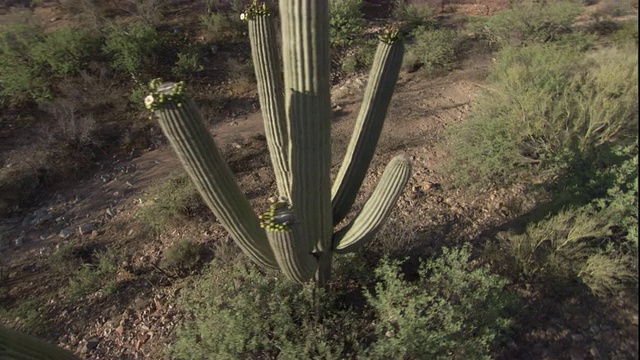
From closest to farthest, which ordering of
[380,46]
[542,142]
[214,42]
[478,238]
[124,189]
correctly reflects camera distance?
[380,46] → [478,238] → [542,142] → [124,189] → [214,42]

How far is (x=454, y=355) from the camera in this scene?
12.7 ft

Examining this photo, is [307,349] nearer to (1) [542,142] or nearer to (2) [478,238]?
(2) [478,238]

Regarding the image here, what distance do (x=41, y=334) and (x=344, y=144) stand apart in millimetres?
5335

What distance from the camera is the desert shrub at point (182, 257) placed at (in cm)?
553

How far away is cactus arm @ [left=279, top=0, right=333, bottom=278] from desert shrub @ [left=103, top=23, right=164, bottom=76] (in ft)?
22.6

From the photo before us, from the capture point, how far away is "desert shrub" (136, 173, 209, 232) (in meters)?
6.14

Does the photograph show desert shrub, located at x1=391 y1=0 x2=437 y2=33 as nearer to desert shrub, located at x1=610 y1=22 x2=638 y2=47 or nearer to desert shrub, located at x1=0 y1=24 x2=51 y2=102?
desert shrub, located at x1=610 y1=22 x2=638 y2=47

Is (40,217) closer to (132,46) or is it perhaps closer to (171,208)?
(171,208)

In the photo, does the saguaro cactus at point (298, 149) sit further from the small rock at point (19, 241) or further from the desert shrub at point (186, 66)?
the desert shrub at point (186, 66)

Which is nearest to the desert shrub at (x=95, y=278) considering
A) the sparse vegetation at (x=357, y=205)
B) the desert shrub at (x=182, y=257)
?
the sparse vegetation at (x=357, y=205)

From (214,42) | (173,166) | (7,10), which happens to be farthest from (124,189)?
(7,10)

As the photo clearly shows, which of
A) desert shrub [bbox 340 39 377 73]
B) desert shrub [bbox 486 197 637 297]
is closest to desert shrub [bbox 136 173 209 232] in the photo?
desert shrub [bbox 486 197 637 297]

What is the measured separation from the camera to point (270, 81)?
3850 millimetres

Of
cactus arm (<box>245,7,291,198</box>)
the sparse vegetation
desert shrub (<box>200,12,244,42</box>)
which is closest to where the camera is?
cactus arm (<box>245,7,291,198</box>)
